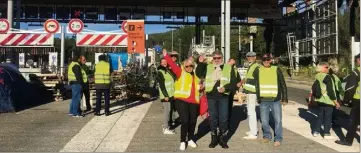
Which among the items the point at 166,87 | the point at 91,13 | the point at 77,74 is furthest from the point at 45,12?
the point at 166,87

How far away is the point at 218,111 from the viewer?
7727 mm

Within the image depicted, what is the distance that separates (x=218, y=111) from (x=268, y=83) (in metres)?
1.04

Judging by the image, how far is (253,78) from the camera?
8180 mm

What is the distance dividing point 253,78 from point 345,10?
28.8m

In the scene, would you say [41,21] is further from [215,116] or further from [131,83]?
[215,116]

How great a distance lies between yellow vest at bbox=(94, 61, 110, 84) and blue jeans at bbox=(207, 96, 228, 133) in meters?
4.34

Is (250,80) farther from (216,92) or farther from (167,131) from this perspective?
(167,131)

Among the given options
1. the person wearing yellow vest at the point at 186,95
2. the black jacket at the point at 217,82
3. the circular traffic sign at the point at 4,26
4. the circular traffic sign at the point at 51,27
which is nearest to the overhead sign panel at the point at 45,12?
the circular traffic sign at the point at 4,26

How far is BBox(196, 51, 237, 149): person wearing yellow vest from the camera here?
762 centimetres

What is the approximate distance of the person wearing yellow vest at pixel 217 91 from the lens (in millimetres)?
7617

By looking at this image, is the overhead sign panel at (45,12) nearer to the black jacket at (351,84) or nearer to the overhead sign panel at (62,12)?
the overhead sign panel at (62,12)

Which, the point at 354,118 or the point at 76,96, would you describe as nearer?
the point at 354,118

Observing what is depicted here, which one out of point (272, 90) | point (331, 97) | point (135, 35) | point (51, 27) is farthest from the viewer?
point (51, 27)

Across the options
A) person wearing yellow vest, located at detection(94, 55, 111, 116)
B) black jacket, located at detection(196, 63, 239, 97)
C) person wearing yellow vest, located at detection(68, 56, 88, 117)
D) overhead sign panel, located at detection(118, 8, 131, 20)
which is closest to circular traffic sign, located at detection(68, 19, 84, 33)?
person wearing yellow vest, located at detection(68, 56, 88, 117)
